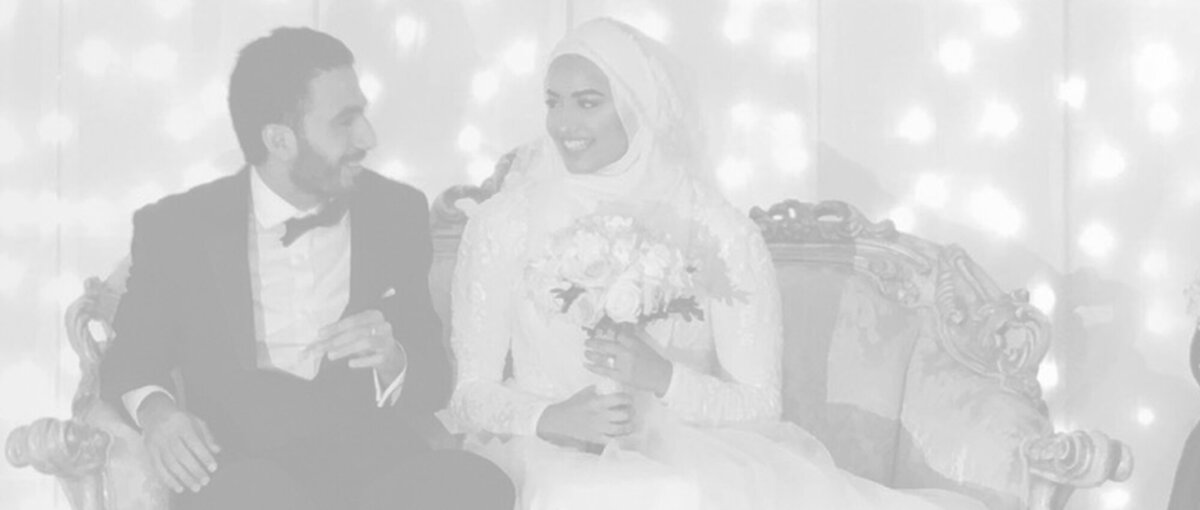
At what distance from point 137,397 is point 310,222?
41 cm

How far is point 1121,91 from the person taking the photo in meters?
3.79

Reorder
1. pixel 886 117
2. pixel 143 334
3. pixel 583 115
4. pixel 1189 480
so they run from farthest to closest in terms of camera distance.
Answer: pixel 886 117, pixel 1189 480, pixel 583 115, pixel 143 334

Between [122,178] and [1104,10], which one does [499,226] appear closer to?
[122,178]

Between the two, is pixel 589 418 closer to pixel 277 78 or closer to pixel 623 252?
pixel 623 252

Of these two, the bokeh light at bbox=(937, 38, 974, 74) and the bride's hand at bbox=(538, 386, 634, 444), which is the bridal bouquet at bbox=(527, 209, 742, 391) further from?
the bokeh light at bbox=(937, 38, 974, 74)

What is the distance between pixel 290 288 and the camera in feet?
9.91

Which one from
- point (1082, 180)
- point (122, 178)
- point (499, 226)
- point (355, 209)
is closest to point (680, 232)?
point (499, 226)

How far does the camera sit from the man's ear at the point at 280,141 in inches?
121

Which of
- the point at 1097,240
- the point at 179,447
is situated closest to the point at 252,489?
the point at 179,447

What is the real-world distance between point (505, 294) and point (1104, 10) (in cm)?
154

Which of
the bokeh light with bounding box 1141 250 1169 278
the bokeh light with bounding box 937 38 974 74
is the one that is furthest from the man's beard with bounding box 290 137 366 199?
the bokeh light with bounding box 1141 250 1169 278

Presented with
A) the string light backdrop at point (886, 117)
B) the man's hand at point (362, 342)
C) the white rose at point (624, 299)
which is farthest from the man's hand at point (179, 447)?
the string light backdrop at point (886, 117)

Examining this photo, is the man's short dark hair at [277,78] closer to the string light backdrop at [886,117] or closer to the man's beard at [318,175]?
the man's beard at [318,175]

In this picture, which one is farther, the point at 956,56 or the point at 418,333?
the point at 956,56
